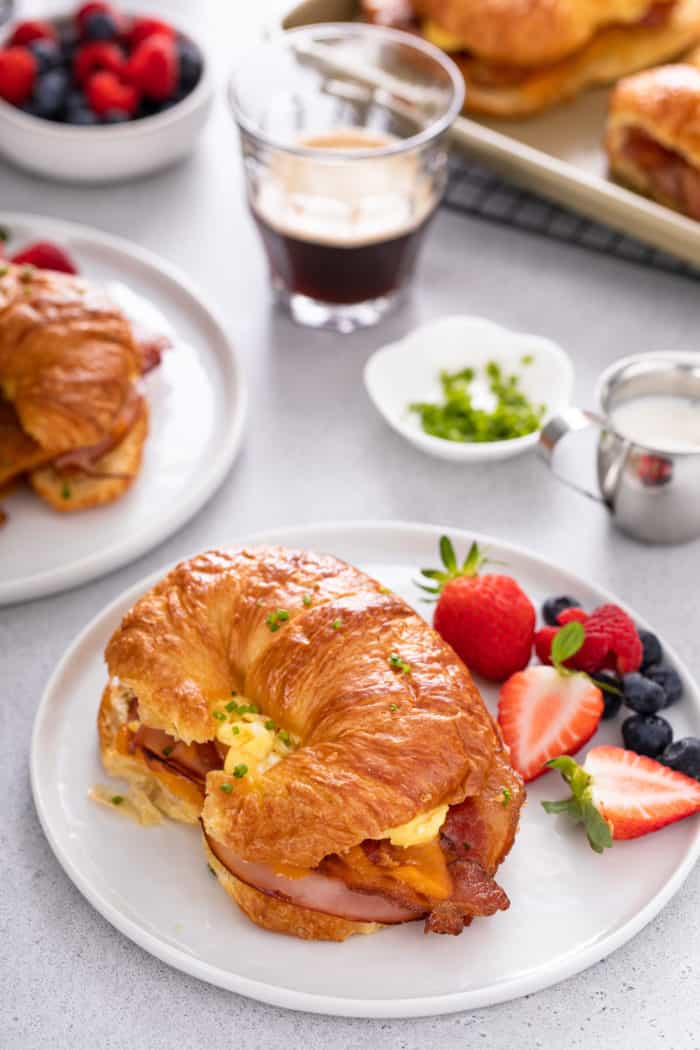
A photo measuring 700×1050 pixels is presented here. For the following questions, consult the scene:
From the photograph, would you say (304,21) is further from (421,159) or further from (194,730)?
(194,730)

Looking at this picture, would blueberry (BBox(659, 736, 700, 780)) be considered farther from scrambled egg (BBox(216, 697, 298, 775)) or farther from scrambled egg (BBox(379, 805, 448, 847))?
scrambled egg (BBox(216, 697, 298, 775))

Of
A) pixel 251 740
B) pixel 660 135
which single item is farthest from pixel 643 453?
pixel 660 135

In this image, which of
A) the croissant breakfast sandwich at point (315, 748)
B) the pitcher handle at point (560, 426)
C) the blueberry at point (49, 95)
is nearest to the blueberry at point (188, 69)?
the blueberry at point (49, 95)

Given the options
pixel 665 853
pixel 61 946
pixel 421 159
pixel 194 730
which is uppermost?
pixel 421 159

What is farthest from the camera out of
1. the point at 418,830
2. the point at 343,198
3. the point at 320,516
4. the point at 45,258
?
the point at 45,258

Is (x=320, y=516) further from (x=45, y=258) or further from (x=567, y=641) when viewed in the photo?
(x=45, y=258)

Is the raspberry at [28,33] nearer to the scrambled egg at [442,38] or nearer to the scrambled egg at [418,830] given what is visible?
the scrambled egg at [442,38]

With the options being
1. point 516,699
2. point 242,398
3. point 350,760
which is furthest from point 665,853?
point 242,398
